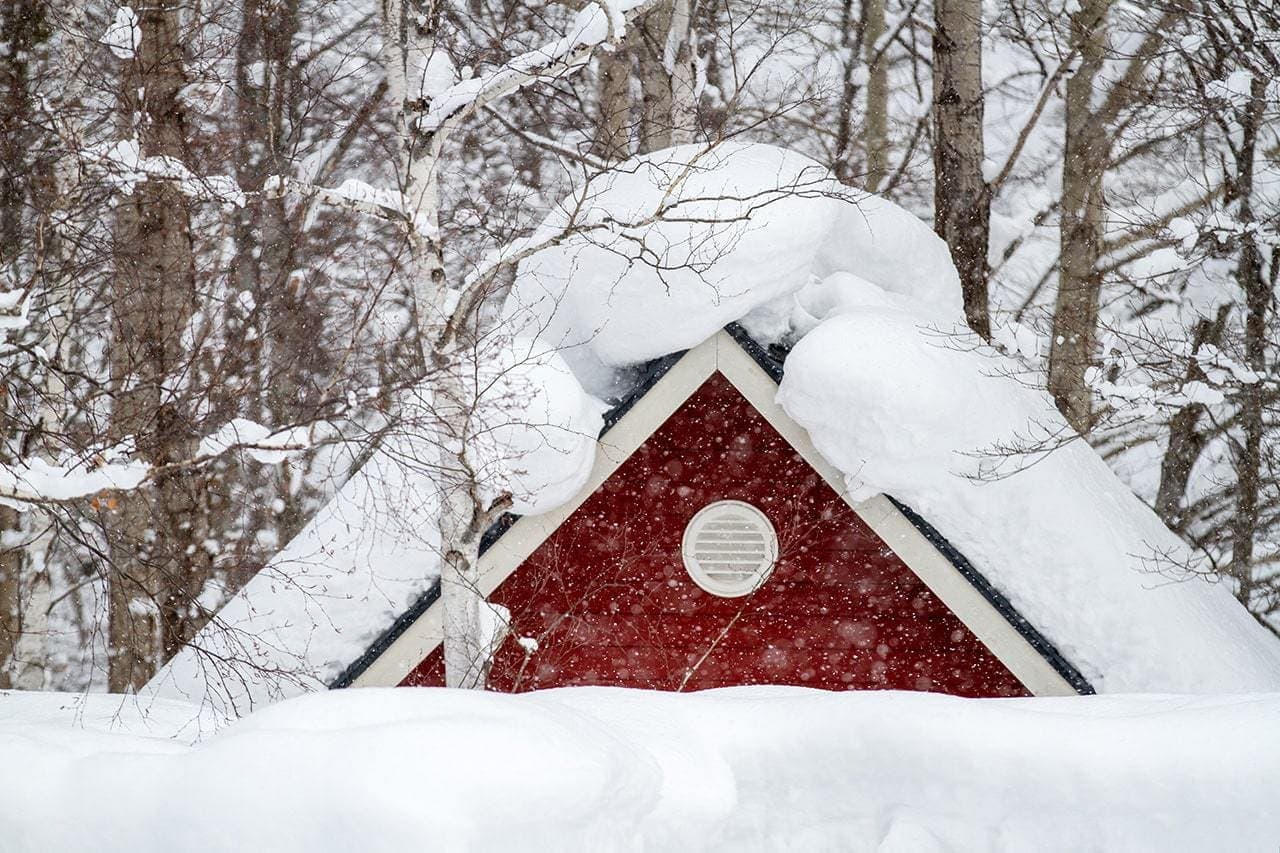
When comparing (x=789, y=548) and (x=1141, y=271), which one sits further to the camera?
(x=1141, y=271)

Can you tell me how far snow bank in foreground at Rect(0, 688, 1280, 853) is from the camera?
258 cm

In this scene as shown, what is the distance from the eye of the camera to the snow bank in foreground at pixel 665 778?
258cm

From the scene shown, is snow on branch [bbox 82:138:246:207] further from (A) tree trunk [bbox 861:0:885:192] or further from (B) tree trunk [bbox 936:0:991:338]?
(A) tree trunk [bbox 861:0:885:192]

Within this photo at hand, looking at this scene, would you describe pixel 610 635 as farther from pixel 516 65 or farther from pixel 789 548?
pixel 516 65

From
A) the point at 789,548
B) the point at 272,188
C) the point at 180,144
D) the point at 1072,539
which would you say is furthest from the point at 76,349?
the point at 1072,539

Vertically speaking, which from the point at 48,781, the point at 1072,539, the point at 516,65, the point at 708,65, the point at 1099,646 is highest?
the point at 708,65

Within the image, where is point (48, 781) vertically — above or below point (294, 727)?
above

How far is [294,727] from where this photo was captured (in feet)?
9.34

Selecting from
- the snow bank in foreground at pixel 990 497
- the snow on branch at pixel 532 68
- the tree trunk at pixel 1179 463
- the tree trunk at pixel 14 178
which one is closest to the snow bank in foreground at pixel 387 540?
the snow on branch at pixel 532 68

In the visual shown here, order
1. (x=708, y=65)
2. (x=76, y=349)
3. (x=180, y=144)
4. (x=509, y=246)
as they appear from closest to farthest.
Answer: (x=509, y=246)
(x=180, y=144)
(x=76, y=349)
(x=708, y=65)

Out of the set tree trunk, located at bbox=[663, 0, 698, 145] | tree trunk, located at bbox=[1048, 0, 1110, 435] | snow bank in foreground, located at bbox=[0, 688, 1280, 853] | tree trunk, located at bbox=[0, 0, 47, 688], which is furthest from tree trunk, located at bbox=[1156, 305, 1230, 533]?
tree trunk, located at bbox=[0, 0, 47, 688]

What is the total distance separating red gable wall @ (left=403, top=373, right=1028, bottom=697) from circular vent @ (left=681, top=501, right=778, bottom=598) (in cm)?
7

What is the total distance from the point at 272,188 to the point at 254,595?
348 centimetres

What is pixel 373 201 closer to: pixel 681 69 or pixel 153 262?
pixel 153 262
